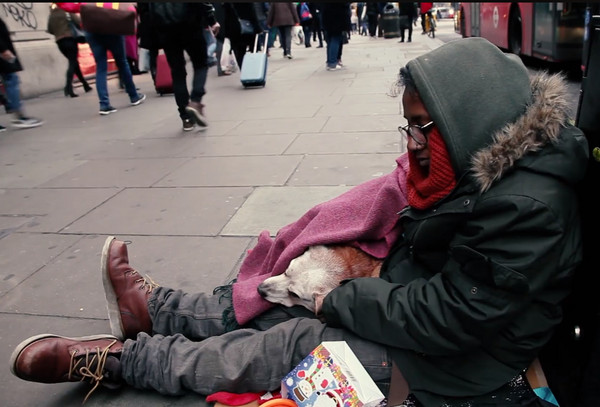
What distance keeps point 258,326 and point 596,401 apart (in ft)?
3.73

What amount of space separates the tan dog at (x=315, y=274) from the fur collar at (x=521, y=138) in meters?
0.63

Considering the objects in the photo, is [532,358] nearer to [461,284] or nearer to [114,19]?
[461,284]

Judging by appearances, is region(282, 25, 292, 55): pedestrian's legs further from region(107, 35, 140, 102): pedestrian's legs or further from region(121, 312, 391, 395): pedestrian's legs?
region(121, 312, 391, 395): pedestrian's legs

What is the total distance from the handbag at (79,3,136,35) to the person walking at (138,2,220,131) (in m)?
0.65

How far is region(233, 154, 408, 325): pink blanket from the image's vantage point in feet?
6.52

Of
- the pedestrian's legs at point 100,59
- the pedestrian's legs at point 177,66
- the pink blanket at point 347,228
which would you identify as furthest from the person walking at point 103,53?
the pink blanket at point 347,228

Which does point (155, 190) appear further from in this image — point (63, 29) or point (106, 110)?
point (63, 29)

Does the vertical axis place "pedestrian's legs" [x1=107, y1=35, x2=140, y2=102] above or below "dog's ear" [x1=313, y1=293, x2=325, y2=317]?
above

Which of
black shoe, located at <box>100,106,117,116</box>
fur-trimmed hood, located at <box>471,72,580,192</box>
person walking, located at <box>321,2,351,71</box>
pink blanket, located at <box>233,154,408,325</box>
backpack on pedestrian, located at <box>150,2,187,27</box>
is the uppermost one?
backpack on pedestrian, located at <box>150,2,187,27</box>

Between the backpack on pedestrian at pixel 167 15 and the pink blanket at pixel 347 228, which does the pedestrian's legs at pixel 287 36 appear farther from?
the pink blanket at pixel 347 228

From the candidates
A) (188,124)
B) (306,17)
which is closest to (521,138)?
(188,124)

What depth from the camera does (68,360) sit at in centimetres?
187

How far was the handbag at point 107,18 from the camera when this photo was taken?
6625mm

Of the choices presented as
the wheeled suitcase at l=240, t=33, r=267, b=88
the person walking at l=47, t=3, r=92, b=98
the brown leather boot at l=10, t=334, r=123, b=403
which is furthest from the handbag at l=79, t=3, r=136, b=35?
the brown leather boot at l=10, t=334, r=123, b=403
